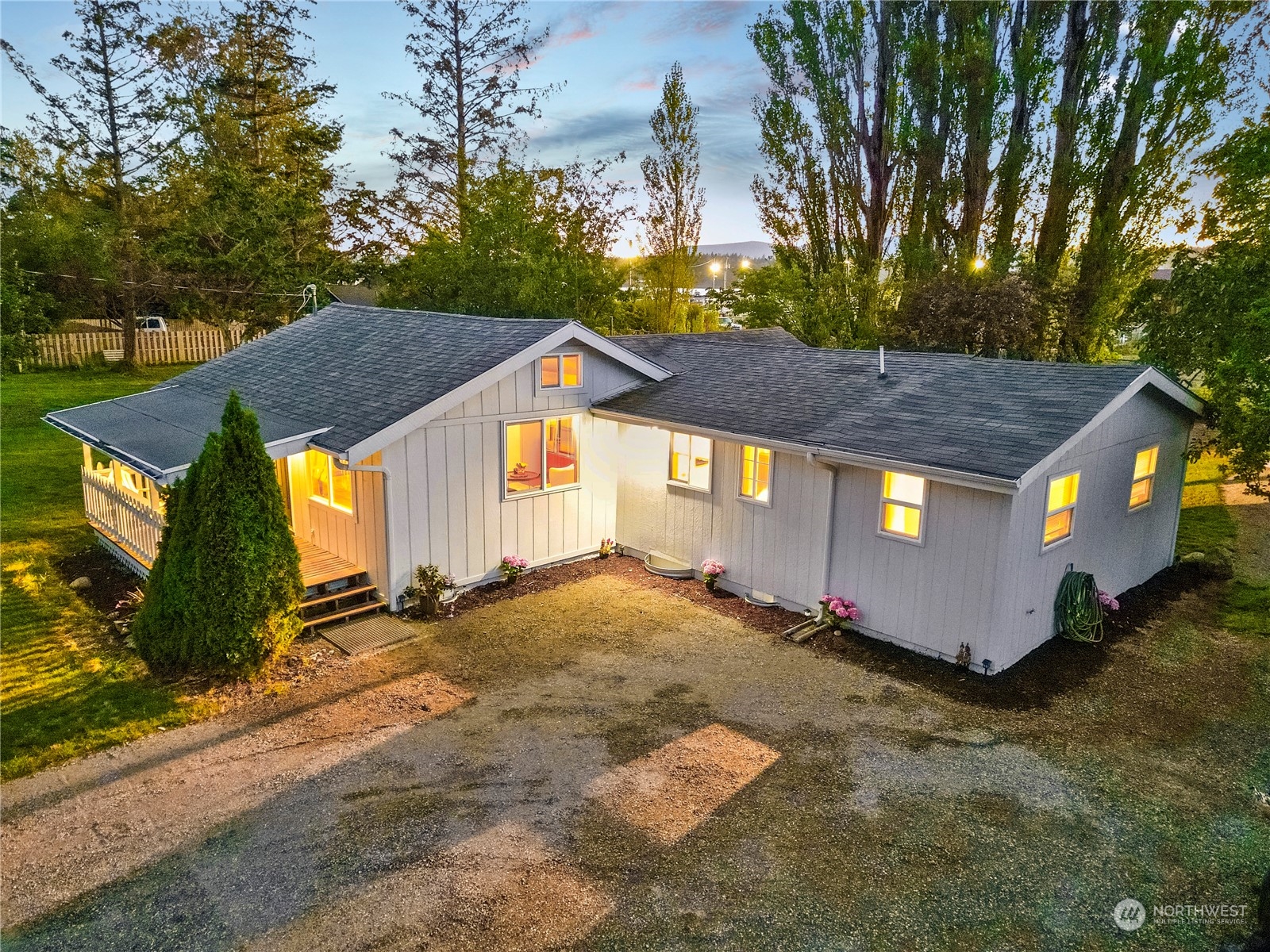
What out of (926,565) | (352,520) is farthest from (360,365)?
(926,565)

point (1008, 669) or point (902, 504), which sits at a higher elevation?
point (902, 504)

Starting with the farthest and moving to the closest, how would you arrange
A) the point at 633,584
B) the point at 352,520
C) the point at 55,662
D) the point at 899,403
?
the point at 633,584, the point at 352,520, the point at 899,403, the point at 55,662

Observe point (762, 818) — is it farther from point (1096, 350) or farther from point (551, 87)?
point (551, 87)

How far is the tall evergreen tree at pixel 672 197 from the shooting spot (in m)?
24.1

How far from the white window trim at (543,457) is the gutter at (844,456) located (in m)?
0.48

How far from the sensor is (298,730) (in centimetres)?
733

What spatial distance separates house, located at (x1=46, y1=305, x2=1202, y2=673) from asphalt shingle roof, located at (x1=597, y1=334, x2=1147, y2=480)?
4 cm

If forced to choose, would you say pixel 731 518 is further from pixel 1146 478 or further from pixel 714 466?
pixel 1146 478

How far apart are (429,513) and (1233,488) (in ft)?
64.0

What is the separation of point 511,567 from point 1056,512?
7478 mm

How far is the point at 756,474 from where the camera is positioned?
10.7 m

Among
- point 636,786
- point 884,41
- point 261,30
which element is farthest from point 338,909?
point 261,30

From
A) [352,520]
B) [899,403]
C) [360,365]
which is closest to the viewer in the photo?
[899,403]

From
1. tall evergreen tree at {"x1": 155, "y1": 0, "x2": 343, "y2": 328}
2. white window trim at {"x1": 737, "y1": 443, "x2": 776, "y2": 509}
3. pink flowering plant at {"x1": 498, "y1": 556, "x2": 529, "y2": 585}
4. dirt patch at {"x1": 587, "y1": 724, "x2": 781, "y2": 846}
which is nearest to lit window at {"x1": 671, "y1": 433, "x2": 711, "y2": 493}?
white window trim at {"x1": 737, "y1": 443, "x2": 776, "y2": 509}
